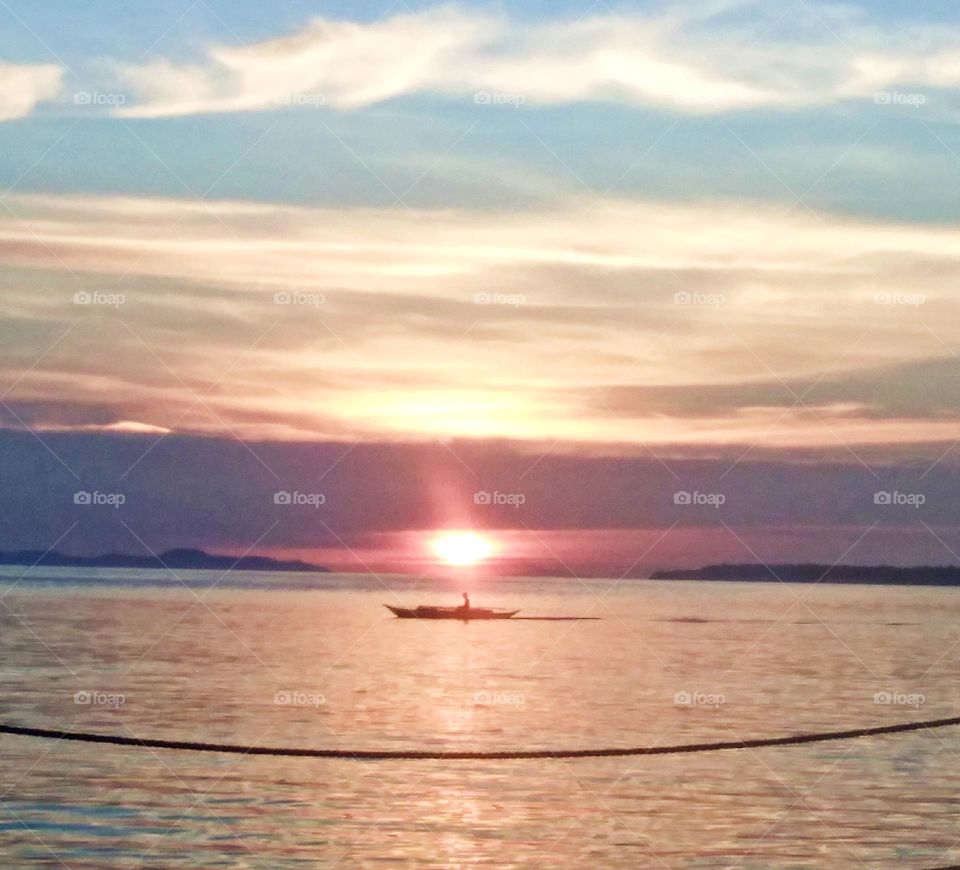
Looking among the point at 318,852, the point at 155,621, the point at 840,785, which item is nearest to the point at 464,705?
the point at 840,785

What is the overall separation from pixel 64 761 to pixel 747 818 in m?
11.1

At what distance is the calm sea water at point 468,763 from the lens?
17062mm

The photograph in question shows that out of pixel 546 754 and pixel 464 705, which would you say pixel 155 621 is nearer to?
pixel 464 705

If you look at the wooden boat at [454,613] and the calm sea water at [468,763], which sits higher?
the wooden boat at [454,613]

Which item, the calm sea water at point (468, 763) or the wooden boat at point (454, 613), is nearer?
the calm sea water at point (468, 763)

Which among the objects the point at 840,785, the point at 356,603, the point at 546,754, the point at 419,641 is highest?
the point at 356,603

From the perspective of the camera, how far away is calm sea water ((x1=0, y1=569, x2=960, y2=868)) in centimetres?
1706

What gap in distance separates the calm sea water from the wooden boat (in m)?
17.9

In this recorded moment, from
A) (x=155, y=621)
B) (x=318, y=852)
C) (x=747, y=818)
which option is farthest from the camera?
(x=155, y=621)

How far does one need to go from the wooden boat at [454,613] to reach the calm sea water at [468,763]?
17907 mm

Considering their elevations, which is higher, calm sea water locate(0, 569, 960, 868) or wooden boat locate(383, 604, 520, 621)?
wooden boat locate(383, 604, 520, 621)

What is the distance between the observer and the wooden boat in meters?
79.9

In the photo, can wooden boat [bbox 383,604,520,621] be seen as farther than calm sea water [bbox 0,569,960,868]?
Yes

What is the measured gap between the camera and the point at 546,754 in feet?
31.7
